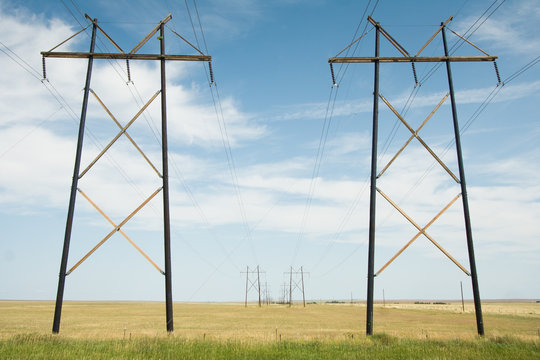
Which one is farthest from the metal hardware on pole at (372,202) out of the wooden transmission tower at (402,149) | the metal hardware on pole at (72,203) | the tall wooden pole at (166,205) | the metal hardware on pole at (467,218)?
the metal hardware on pole at (72,203)

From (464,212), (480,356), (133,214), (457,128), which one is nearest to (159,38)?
(133,214)

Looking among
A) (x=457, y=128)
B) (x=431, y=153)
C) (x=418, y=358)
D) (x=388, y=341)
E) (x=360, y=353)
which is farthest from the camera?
(x=457, y=128)

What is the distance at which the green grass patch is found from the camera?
520 inches

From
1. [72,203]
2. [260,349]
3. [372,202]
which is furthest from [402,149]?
[72,203]

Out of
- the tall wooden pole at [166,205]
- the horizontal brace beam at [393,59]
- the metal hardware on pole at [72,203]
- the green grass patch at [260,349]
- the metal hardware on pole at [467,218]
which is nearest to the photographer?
the green grass patch at [260,349]

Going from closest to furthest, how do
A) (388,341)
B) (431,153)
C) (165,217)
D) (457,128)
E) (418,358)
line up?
(418,358) < (388,341) < (165,217) < (431,153) < (457,128)

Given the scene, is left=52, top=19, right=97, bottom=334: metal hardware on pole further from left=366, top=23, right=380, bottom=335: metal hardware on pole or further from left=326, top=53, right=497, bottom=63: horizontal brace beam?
left=366, top=23, right=380, bottom=335: metal hardware on pole

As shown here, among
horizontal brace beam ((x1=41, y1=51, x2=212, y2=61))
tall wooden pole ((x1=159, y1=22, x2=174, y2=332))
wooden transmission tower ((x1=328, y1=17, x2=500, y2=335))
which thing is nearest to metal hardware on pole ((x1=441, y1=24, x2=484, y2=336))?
wooden transmission tower ((x1=328, y1=17, x2=500, y2=335))

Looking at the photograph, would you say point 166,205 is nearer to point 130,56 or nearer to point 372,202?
point 130,56

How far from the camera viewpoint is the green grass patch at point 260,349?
43.3ft

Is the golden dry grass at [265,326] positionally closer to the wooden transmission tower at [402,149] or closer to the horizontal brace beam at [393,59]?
the wooden transmission tower at [402,149]

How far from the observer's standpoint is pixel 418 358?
13391mm

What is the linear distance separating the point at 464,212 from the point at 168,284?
1509 cm

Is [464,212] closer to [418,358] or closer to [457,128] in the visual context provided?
[457,128]
